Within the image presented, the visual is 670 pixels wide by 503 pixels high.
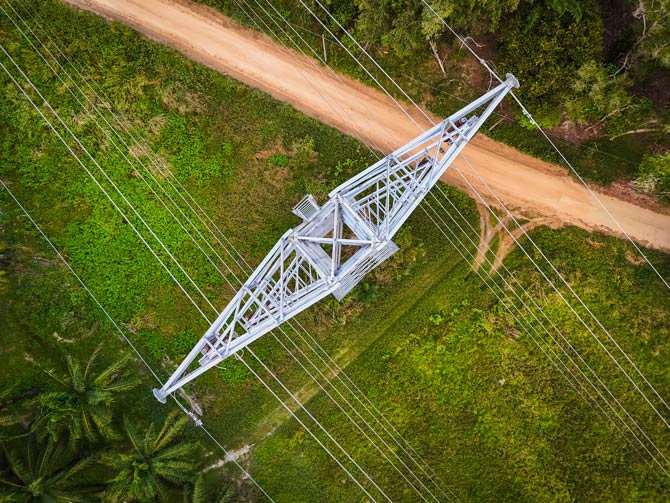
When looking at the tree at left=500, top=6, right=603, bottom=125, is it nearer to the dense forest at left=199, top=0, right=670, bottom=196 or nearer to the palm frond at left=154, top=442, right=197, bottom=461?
the dense forest at left=199, top=0, right=670, bottom=196

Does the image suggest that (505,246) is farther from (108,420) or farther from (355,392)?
(108,420)

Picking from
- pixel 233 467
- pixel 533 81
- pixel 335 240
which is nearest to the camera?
pixel 335 240

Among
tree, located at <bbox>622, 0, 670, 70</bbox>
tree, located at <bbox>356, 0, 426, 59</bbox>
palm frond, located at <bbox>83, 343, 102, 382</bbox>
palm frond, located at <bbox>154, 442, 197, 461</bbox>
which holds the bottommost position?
tree, located at <bbox>622, 0, 670, 70</bbox>

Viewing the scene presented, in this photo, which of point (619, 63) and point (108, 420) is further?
point (619, 63)

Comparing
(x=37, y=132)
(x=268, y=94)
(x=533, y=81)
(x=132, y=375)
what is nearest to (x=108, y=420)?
(x=132, y=375)

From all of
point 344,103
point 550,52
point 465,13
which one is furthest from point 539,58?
point 344,103

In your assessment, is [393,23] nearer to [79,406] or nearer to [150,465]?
[79,406]

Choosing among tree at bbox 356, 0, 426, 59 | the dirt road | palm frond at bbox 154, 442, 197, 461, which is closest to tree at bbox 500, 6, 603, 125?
the dirt road

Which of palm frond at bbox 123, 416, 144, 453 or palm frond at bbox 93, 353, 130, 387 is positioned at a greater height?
palm frond at bbox 93, 353, 130, 387
